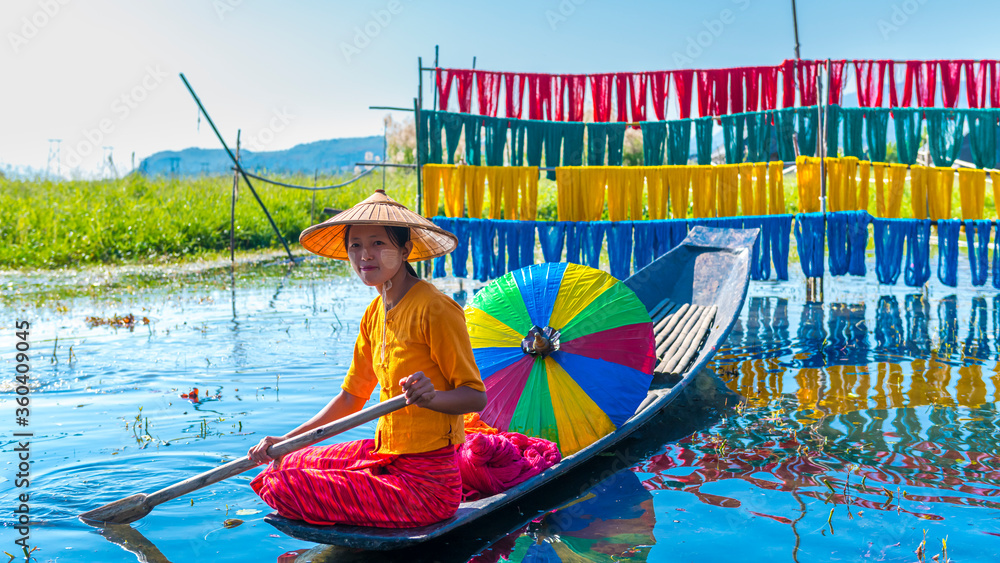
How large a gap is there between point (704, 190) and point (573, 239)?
1.75 metres

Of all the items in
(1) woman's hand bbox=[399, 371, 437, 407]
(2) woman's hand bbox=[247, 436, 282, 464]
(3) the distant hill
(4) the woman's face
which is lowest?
(2) woman's hand bbox=[247, 436, 282, 464]

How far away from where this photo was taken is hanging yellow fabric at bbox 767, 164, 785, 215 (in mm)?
9781

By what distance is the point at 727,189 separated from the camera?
9.88m

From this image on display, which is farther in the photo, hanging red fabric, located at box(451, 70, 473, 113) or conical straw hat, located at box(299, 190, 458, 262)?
hanging red fabric, located at box(451, 70, 473, 113)

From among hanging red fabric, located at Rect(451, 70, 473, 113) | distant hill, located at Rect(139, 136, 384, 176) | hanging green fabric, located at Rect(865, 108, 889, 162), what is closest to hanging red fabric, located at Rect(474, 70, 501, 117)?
hanging red fabric, located at Rect(451, 70, 473, 113)

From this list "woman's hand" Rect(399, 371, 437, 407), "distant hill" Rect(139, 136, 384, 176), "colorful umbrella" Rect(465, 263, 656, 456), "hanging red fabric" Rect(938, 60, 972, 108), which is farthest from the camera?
"distant hill" Rect(139, 136, 384, 176)

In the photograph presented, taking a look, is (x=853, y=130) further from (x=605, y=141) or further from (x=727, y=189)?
(x=605, y=141)

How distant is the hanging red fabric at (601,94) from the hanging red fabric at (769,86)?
189 centimetres

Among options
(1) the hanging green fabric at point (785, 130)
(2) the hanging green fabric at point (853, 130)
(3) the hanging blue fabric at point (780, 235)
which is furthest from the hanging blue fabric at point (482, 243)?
(2) the hanging green fabric at point (853, 130)

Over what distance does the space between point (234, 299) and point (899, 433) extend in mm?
9071

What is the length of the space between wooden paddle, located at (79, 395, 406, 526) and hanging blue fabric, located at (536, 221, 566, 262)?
22.1 ft

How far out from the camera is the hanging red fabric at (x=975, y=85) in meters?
9.56

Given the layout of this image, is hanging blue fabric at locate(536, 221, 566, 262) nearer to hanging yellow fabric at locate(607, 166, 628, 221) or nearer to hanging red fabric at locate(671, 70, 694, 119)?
hanging yellow fabric at locate(607, 166, 628, 221)

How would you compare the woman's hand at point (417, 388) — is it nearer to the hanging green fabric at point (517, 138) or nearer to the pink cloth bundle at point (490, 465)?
the pink cloth bundle at point (490, 465)
